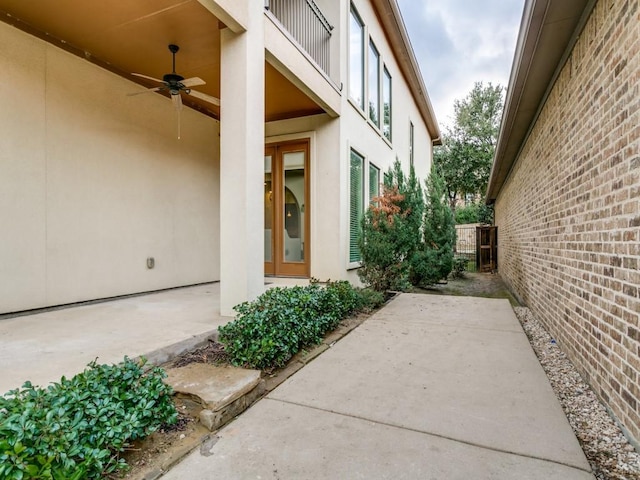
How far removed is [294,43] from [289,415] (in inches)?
183

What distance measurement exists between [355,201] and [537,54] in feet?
13.1

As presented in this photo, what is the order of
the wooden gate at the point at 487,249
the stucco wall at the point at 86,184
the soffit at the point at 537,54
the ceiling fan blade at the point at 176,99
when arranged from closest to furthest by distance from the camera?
the soffit at the point at 537,54, the stucco wall at the point at 86,184, the ceiling fan blade at the point at 176,99, the wooden gate at the point at 487,249

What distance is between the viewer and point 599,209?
2.64 metres

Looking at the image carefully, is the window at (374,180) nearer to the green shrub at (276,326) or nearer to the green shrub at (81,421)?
the green shrub at (276,326)

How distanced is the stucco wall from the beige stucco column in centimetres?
209

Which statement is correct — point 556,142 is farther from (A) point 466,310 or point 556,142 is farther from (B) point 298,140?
(B) point 298,140

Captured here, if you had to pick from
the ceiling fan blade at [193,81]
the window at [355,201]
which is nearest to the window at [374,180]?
the window at [355,201]

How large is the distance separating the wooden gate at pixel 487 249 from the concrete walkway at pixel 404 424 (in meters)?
10.1

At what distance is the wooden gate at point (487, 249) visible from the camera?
507 inches

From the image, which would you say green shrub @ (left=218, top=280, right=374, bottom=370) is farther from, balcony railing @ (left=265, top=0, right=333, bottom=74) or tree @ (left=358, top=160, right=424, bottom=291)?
balcony railing @ (left=265, top=0, right=333, bottom=74)

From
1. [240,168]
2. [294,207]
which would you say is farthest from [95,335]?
[294,207]

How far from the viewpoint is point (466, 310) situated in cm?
539

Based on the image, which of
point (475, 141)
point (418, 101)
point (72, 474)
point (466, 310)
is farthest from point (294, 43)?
point (475, 141)

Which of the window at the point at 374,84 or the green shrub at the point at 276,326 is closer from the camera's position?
the green shrub at the point at 276,326
